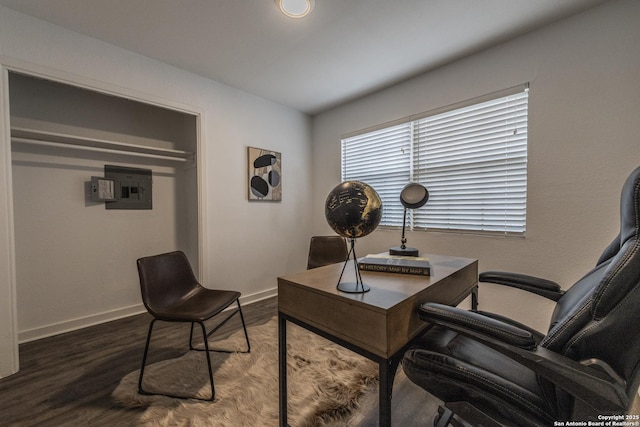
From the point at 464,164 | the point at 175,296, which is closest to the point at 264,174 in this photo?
the point at 175,296

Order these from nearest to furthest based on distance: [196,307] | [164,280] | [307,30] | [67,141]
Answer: [196,307]
[164,280]
[307,30]
[67,141]

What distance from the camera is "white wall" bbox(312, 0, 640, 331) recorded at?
164 cm

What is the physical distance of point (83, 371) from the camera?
5.73 ft

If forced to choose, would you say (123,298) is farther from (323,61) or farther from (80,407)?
(323,61)

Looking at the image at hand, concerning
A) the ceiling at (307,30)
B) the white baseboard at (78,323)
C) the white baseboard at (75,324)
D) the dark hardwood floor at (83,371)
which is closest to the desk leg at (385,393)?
the dark hardwood floor at (83,371)

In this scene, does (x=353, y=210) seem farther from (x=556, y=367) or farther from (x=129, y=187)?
(x=129, y=187)

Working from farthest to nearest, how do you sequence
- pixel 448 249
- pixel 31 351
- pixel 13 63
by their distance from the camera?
1. pixel 448 249
2. pixel 31 351
3. pixel 13 63

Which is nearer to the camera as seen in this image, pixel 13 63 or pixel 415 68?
pixel 13 63

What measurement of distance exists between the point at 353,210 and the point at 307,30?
1.72 m

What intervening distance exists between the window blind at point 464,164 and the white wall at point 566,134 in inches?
3.7

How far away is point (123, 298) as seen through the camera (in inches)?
106

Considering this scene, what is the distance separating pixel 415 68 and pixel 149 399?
3290 millimetres

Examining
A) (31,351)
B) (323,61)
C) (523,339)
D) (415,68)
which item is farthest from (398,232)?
(31,351)

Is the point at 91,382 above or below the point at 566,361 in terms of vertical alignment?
below
